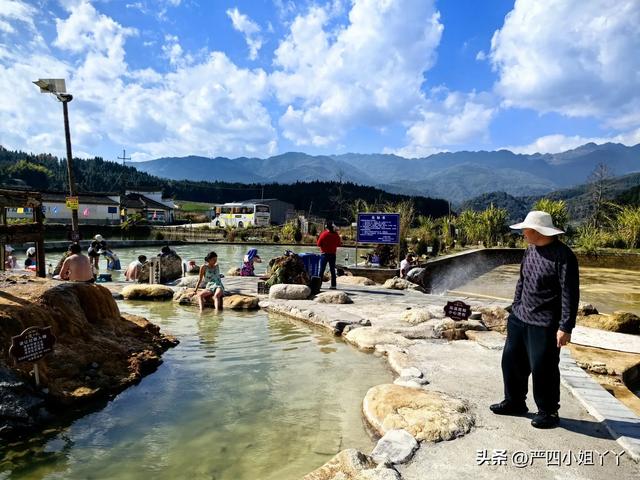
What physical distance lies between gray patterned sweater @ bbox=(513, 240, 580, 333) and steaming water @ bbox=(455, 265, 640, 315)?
30.7ft

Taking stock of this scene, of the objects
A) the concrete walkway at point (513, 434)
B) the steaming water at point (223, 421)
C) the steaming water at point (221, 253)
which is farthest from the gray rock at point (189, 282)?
the concrete walkway at point (513, 434)

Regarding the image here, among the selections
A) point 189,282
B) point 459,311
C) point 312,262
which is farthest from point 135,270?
point 459,311

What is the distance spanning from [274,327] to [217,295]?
1984 millimetres

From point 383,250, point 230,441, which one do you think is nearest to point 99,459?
point 230,441

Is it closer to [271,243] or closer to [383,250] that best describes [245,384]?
[383,250]

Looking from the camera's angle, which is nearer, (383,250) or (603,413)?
(603,413)

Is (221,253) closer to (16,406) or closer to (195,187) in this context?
(16,406)

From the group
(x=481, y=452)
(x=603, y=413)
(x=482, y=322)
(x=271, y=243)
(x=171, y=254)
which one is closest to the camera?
(x=481, y=452)

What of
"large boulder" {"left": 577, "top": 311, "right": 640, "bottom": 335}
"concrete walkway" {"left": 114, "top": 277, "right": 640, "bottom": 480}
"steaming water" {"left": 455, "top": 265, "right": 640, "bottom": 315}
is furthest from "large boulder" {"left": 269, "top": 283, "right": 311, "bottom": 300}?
"steaming water" {"left": 455, "top": 265, "right": 640, "bottom": 315}

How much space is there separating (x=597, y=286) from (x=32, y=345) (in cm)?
1695

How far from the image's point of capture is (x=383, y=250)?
658 inches

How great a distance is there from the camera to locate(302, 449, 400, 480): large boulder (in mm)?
2793

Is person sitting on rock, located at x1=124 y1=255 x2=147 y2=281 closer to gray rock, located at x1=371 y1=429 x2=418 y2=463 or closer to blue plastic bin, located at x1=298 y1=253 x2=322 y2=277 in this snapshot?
blue plastic bin, located at x1=298 y1=253 x2=322 y2=277

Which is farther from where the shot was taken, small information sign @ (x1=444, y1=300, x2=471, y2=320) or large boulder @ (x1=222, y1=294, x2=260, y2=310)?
large boulder @ (x1=222, y1=294, x2=260, y2=310)
